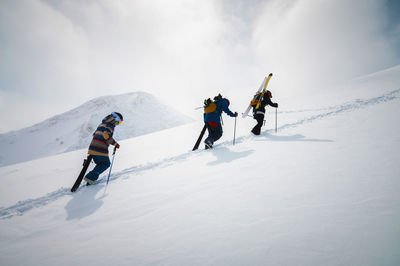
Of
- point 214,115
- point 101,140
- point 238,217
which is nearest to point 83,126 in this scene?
point 101,140

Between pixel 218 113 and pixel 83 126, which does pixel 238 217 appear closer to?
pixel 218 113

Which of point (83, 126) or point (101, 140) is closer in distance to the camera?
point (101, 140)

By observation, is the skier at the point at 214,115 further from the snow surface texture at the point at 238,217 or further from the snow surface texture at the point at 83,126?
the snow surface texture at the point at 83,126

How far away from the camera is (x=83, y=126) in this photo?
31.6 m

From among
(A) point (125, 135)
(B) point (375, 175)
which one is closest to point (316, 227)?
(B) point (375, 175)

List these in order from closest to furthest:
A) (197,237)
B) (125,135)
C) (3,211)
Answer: (197,237)
(3,211)
(125,135)

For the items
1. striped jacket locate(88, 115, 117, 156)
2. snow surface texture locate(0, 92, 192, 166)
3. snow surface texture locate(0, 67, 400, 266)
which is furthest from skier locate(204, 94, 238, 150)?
snow surface texture locate(0, 92, 192, 166)

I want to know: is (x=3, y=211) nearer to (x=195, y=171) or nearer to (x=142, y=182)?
(x=142, y=182)

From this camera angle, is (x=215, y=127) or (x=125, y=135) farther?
(x=125, y=135)

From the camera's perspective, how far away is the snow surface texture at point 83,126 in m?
29.0

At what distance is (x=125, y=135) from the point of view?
29844mm

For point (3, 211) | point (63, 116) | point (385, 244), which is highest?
point (63, 116)

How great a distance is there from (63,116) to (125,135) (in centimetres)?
2684

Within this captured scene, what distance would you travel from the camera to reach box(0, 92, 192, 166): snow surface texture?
29.0 m
